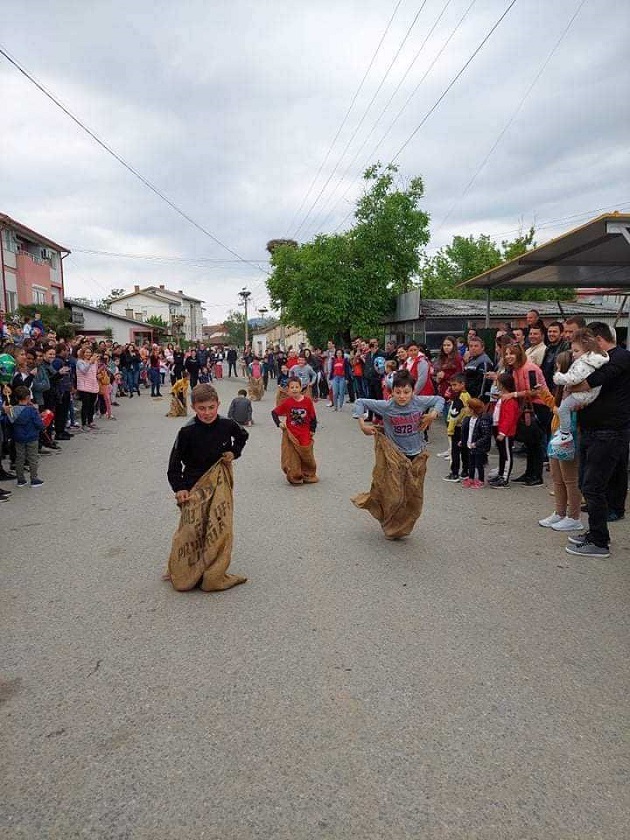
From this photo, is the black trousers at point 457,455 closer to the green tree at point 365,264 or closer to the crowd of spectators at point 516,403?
the crowd of spectators at point 516,403

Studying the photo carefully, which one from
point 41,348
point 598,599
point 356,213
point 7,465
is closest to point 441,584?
point 598,599

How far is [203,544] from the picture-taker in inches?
196

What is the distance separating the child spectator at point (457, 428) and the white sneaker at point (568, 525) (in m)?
2.37

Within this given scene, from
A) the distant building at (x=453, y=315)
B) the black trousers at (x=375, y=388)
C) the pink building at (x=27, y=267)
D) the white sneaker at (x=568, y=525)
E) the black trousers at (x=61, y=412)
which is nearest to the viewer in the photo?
the white sneaker at (x=568, y=525)

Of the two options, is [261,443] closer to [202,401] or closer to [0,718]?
[202,401]

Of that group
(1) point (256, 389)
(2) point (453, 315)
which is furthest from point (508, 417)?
(2) point (453, 315)

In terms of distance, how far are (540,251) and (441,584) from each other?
26.1 feet

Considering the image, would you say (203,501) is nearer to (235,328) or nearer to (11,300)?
(11,300)

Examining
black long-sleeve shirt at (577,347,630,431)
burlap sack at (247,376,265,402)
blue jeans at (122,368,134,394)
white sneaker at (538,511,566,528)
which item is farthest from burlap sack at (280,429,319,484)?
blue jeans at (122,368,134,394)

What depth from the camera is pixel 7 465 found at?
10078 millimetres

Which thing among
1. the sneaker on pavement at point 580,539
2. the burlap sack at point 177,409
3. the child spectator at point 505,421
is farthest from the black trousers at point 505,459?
the burlap sack at point 177,409

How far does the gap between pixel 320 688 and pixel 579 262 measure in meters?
11.3

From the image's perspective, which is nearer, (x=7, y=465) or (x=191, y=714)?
(x=191, y=714)

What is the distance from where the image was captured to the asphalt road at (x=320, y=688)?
8.45 feet
